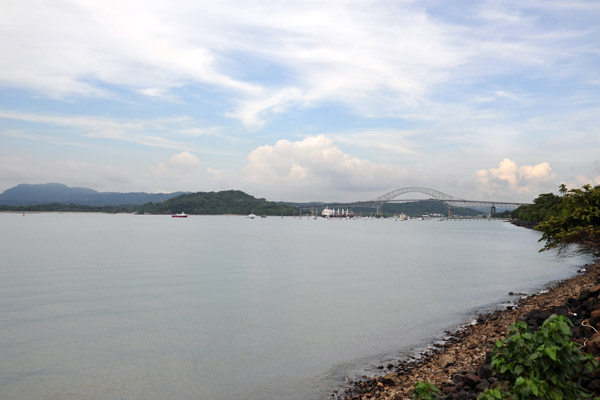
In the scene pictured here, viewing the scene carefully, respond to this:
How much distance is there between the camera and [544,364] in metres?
5.79

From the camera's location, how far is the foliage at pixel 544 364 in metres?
5.58

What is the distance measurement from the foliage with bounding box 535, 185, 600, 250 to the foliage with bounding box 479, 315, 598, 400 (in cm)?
1952

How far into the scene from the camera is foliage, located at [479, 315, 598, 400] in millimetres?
5577

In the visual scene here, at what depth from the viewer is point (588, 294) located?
1558cm

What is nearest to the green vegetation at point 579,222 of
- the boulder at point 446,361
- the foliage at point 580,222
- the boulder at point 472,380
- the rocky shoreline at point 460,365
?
the foliage at point 580,222

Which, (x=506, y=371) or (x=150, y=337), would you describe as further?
(x=150, y=337)

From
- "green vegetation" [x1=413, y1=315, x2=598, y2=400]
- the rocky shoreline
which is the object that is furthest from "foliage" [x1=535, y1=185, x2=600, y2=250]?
"green vegetation" [x1=413, y1=315, x2=598, y2=400]

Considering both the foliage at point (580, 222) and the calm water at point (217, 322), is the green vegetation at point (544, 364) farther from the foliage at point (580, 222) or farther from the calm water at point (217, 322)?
the foliage at point (580, 222)

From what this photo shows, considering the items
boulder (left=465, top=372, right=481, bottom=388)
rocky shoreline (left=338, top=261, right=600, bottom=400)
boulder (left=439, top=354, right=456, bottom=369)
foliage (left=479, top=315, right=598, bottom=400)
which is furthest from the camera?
boulder (left=439, top=354, right=456, bottom=369)

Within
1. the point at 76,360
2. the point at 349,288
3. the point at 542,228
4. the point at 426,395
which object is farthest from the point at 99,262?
the point at 426,395

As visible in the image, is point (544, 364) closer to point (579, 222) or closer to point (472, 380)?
point (472, 380)

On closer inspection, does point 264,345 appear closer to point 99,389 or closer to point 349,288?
point 99,389

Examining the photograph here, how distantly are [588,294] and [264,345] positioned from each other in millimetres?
12005

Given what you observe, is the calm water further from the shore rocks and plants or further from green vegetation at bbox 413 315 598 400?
green vegetation at bbox 413 315 598 400
